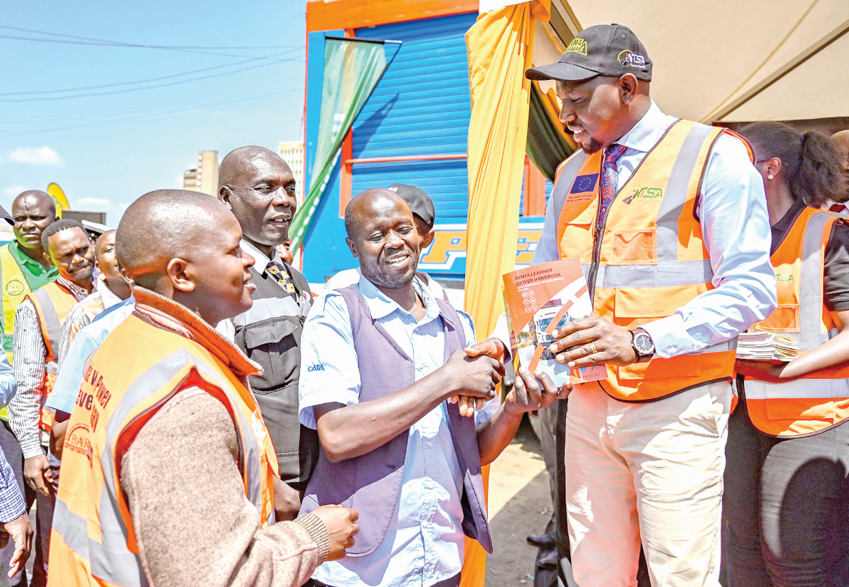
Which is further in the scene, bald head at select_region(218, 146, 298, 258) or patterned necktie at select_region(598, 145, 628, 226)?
bald head at select_region(218, 146, 298, 258)

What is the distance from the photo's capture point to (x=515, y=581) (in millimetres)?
3520

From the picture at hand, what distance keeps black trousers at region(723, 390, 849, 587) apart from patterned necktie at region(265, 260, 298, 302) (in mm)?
2074

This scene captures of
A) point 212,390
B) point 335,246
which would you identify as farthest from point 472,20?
point 212,390

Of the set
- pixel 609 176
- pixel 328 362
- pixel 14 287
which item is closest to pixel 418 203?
pixel 609 176

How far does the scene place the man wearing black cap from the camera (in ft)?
5.54

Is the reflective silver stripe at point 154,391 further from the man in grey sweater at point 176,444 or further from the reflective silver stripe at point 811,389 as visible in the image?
the reflective silver stripe at point 811,389

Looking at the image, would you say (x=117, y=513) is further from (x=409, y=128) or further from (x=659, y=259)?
(x=409, y=128)

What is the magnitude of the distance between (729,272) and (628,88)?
0.75 metres

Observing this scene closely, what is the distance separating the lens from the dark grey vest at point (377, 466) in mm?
1602

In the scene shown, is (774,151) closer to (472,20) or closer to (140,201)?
(140,201)

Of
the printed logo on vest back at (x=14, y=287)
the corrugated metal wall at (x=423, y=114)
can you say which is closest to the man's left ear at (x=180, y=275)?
the printed logo on vest back at (x=14, y=287)

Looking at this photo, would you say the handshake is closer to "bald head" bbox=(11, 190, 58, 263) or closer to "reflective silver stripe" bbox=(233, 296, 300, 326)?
"reflective silver stripe" bbox=(233, 296, 300, 326)

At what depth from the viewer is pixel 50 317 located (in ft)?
10.6

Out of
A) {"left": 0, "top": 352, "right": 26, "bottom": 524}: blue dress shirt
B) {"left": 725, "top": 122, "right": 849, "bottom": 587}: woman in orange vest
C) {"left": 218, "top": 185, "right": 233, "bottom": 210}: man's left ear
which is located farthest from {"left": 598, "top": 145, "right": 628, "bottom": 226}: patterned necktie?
{"left": 0, "top": 352, "right": 26, "bottom": 524}: blue dress shirt
